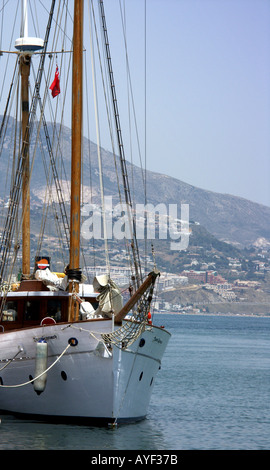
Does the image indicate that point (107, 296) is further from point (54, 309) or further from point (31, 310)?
point (31, 310)

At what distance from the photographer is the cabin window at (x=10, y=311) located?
32344mm

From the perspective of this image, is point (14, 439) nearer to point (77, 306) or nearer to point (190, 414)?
point (77, 306)

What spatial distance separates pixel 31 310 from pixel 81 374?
17.2 feet

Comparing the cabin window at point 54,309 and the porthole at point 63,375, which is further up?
the cabin window at point 54,309

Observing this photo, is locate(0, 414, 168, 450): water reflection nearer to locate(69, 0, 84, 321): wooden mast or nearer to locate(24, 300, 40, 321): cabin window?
locate(69, 0, 84, 321): wooden mast

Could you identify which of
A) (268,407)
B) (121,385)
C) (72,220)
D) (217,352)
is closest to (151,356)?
(121,385)

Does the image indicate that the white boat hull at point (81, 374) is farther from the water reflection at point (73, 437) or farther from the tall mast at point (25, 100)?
the tall mast at point (25, 100)

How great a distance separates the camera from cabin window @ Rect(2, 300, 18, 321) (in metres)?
32.3

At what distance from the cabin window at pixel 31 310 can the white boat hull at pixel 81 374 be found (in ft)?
6.00

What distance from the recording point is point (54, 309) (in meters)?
31.4

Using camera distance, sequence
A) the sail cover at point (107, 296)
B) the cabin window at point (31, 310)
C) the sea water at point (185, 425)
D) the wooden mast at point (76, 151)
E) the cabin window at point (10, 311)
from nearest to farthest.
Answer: the sea water at point (185, 425), the sail cover at point (107, 296), the wooden mast at point (76, 151), the cabin window at point (31, 310), the cabin window at point (10, 311)

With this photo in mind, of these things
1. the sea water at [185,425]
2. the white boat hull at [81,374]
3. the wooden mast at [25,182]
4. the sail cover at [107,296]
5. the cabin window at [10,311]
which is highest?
the wooden mast at [25,182]

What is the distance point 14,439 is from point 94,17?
15.7 metres

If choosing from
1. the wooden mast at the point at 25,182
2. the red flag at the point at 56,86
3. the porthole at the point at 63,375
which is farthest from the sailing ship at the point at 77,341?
the red flag at the point at 56,86
